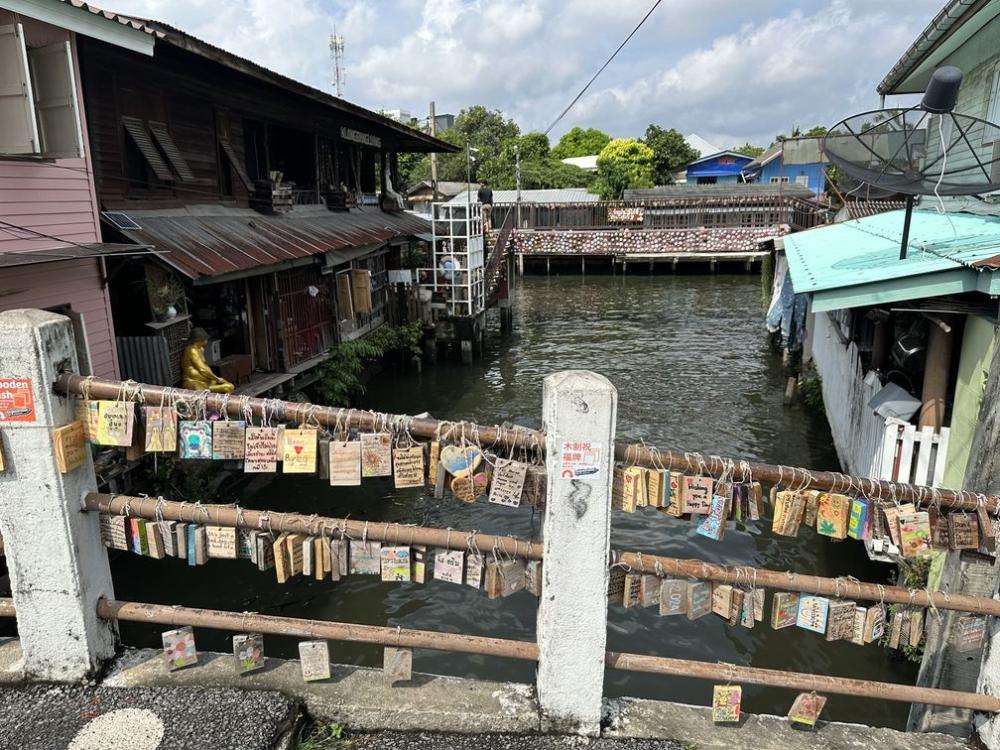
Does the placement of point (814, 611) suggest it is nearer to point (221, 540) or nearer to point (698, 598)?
point (698, 598)

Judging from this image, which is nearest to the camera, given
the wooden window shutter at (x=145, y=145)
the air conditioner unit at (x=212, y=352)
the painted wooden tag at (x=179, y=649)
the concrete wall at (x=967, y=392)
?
the painted wooden tag at (x=179, y=649)

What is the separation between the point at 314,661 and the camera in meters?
3.76

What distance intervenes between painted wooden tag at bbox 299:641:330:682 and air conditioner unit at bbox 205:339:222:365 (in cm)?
932

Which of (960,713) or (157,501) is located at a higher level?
(157,501)

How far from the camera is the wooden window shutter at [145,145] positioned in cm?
1063

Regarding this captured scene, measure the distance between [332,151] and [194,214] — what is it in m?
7.30

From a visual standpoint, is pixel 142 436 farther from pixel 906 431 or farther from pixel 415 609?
pixel 906 431

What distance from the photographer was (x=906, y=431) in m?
6.25

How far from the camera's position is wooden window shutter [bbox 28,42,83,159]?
8281 mm

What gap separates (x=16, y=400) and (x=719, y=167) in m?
61.5

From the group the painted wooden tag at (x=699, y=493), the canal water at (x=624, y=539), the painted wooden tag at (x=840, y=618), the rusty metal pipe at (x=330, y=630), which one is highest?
the painted wooden tag at (x=699, y=493)

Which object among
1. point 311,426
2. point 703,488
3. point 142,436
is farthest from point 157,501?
point 703,488

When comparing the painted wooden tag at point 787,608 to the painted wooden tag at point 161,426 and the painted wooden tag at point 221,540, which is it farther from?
the painted wooden tag at point 161,426

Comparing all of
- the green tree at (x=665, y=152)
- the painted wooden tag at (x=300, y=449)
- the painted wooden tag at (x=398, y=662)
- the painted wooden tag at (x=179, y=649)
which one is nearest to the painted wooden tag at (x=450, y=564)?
the painted wooden tag at (x=398, y=662)
